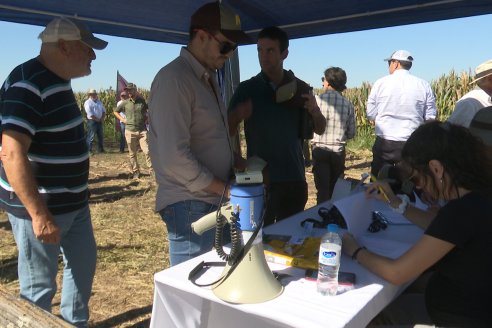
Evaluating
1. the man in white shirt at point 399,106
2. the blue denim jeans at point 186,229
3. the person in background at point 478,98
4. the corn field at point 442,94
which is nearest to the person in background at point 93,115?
the corn field at point 442,94

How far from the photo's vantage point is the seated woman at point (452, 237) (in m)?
1.52

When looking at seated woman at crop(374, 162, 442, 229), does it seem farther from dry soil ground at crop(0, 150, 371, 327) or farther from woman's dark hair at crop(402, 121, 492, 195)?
dry soil ground at crop(0, 150, 371, 327)

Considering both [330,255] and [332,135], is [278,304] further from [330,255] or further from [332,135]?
[332,135]

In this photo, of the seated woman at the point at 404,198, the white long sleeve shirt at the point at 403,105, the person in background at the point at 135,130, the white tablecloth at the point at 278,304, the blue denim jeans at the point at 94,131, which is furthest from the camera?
the blue denim jeans at the point at 94,131

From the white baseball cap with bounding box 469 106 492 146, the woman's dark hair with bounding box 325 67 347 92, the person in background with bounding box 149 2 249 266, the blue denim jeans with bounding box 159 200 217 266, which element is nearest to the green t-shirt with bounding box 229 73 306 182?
the person in background with bounding box 149 2 249 266

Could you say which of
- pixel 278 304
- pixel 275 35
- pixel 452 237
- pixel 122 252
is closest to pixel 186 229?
pixel 278 304

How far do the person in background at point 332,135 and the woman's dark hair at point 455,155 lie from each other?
9.21 ft

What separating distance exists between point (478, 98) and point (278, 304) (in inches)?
124

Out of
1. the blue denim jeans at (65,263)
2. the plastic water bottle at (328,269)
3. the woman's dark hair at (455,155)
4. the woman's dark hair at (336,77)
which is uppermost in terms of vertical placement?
the woman's dark hair at (336,77)

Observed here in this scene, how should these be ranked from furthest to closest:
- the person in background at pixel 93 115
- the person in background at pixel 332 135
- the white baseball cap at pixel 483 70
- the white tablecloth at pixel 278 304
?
the person in background at pixel 93 115
the person in background at pixel 332 135
the white baseball cap at pixel 483 70
the white tablecloth at pixel 278 304

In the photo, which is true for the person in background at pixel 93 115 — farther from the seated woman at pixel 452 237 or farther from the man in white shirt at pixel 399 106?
the seated woman at pixel 452 237

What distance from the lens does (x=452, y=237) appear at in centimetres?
150

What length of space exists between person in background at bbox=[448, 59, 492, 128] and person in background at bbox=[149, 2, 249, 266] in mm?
2471

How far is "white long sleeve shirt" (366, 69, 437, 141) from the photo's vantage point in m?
4.51
